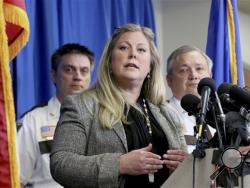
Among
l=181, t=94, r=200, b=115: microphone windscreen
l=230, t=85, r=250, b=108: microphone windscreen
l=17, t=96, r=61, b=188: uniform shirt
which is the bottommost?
l=17, t=96, r=61, b=188: uniform shirt

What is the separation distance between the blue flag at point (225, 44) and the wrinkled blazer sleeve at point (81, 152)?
6.58ft

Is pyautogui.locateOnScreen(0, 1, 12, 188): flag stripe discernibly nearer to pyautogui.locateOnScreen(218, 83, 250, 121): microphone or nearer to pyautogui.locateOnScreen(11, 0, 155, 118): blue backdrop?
pyautogui.locateOnScreen(218, 83, 250, 121): microphone

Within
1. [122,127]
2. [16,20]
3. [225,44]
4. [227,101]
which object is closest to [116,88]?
[122,127]

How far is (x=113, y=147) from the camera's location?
1381 mm

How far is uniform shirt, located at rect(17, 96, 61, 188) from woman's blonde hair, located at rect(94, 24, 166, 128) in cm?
69

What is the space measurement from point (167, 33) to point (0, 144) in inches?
125

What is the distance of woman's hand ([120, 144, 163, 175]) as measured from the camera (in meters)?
1.25

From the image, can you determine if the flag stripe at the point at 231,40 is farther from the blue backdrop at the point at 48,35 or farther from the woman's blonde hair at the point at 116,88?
the woman's blonde hair at the point at 116,88

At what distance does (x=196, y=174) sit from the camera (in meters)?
1.06

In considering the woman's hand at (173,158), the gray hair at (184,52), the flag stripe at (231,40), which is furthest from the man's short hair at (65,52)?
the flag stripe at (231,40)

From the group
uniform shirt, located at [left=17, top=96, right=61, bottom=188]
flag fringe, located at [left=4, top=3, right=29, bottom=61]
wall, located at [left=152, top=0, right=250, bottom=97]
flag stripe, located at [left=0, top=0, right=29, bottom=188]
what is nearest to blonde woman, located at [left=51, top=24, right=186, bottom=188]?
flag stripe, located at [left=0, top=0, right=29, bottom=188]

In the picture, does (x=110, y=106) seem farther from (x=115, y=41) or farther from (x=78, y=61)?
(x=78, y=61)

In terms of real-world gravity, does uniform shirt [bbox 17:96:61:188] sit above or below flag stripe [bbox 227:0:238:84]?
below

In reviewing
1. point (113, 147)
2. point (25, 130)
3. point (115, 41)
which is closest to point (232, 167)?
point (113, 147)
